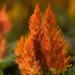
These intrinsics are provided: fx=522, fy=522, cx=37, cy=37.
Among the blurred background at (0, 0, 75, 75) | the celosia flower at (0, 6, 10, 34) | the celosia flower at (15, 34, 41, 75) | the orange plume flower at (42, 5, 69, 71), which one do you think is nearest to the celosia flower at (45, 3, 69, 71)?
the orange plume flower at (42, 5, 69, 71)

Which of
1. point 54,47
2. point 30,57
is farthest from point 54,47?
point 30,57

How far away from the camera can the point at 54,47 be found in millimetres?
4238

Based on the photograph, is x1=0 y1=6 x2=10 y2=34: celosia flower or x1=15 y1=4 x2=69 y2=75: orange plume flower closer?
x1=15 y1=4 x2=69 y2=75: orange plume flower

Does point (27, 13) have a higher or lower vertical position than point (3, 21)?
higher

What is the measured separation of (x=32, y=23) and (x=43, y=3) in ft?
61.9

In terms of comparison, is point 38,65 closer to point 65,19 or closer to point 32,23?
point 32,23

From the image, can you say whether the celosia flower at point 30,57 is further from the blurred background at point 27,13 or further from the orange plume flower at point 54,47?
the blurred background at point 27,13

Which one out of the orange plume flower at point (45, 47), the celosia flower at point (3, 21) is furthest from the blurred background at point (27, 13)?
the orange plume flower at point (45, 47)

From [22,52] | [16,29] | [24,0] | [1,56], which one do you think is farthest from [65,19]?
[22,52]

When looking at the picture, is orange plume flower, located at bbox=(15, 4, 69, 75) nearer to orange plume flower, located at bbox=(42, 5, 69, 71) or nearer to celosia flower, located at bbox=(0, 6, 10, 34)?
orange plume flower, located at bbox=(42, 5, 69, 71)

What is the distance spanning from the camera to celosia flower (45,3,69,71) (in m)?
4.23

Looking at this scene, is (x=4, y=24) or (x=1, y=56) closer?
(x=1, y=56)

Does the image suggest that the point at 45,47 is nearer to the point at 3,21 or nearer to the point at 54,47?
the point at 54,47

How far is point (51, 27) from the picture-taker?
4289 mm
